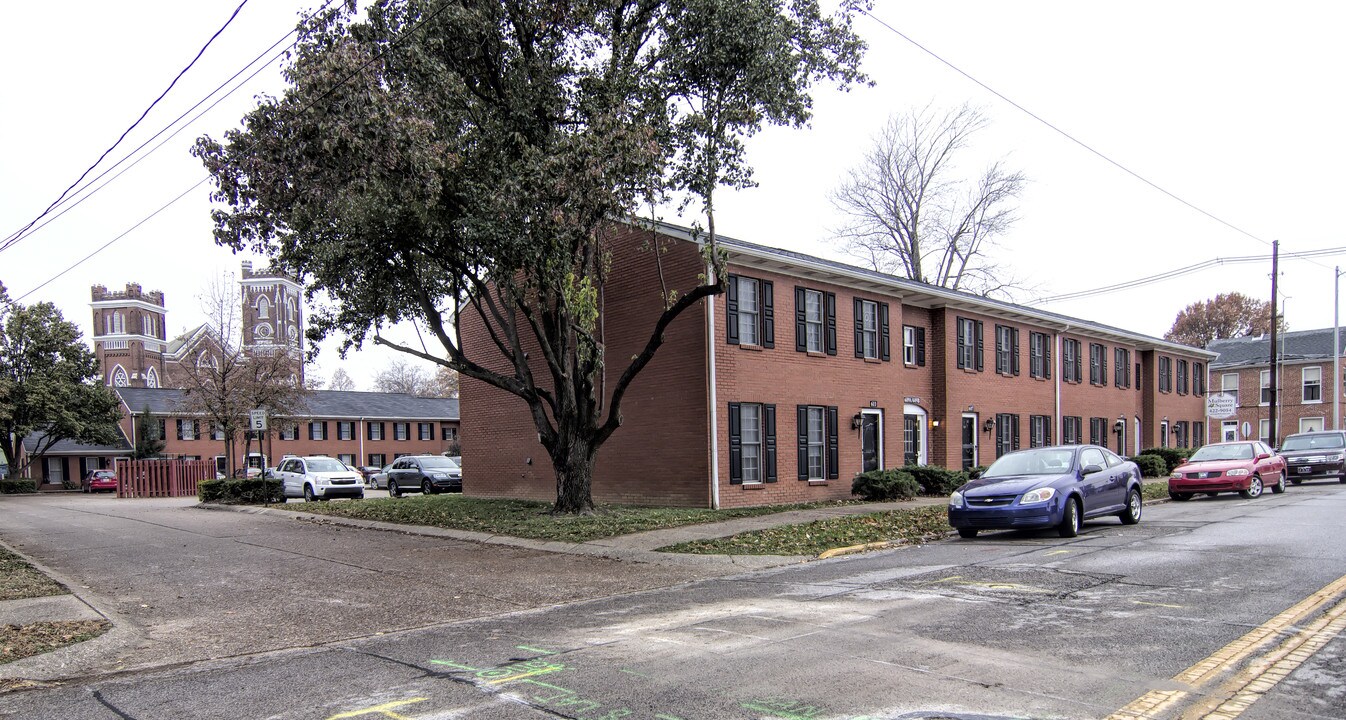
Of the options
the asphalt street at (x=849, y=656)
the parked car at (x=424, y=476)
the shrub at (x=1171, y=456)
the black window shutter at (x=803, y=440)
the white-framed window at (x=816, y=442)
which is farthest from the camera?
the shrub at (x=1171, y=456)

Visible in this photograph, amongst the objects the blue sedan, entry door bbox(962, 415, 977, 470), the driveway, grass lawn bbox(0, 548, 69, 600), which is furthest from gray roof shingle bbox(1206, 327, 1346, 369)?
grass lawn bbox(0, 548, 69, 600)

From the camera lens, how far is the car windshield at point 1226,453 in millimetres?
22047

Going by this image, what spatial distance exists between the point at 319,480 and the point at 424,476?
362 cm

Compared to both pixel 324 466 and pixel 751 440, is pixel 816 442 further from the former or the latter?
pixel 324 466

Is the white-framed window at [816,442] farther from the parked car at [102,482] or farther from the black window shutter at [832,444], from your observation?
the parked car at [102,482]

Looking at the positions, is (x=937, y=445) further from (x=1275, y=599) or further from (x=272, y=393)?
(x=272, y=393)

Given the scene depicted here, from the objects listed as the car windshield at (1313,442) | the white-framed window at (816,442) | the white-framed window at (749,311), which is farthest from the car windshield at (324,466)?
the car windshield at (1313,442)

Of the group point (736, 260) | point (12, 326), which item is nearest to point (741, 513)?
point (736, 260)

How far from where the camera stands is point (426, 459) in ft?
109

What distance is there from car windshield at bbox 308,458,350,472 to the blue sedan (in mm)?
24045

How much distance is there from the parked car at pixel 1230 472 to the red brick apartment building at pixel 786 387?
6.96 m

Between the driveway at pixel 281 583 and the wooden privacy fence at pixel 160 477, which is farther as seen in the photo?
the wooden privacy fence at pixel 160 477

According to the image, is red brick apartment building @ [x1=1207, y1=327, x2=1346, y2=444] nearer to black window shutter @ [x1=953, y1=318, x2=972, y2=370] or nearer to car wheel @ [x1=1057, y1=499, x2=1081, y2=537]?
black window shutter @ [x1=953, y1=318, x2=972, y2=370]

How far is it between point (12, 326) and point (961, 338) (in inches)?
2075
